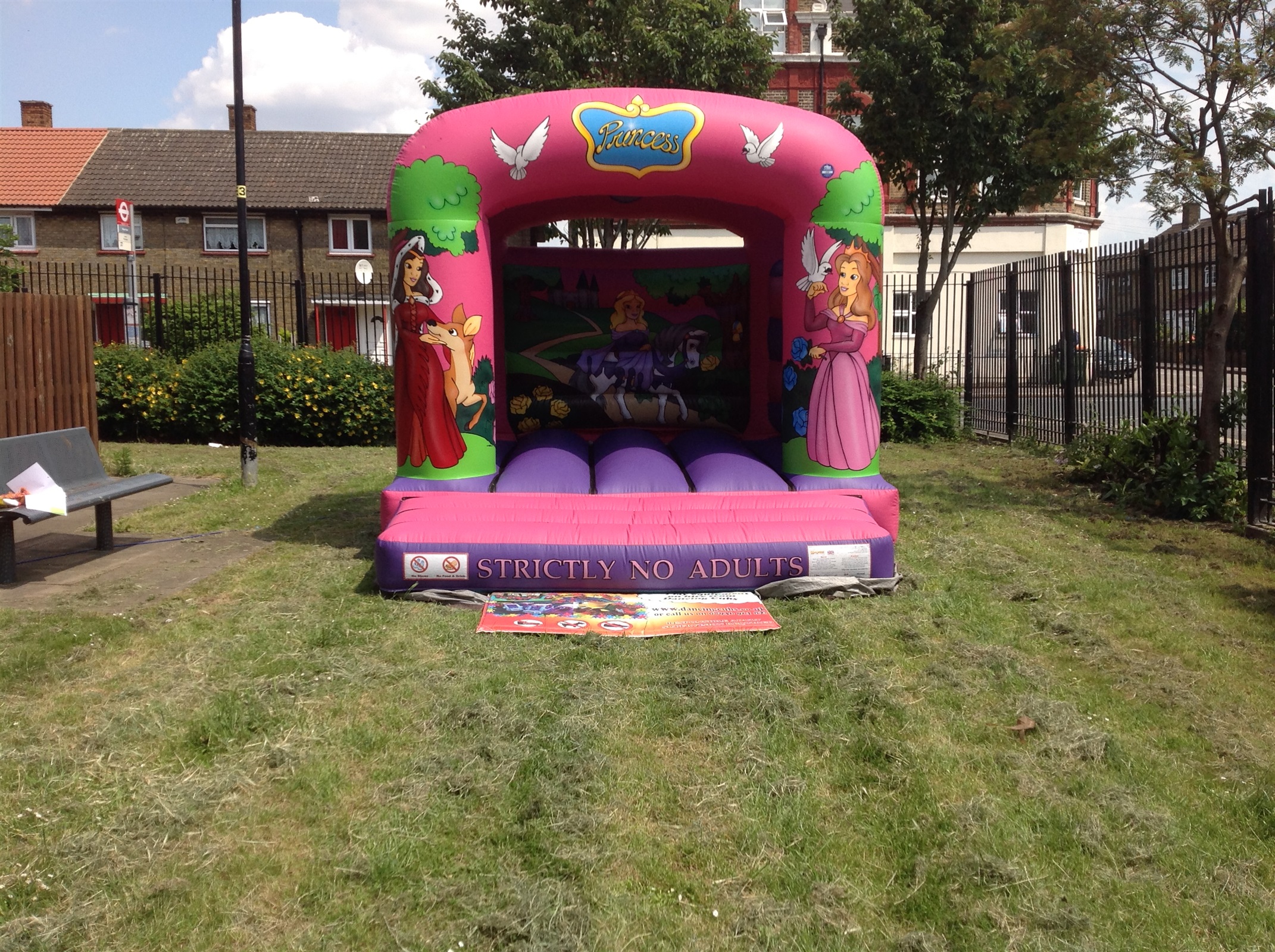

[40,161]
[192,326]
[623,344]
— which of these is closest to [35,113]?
[40,161]

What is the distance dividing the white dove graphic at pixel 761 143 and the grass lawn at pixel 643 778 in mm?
3132

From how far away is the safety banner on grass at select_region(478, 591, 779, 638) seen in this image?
211 inches

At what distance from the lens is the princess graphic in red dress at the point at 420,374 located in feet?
22.4

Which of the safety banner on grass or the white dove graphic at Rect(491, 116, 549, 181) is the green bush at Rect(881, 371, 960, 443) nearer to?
the white dove graphic at Rect(491, 116, 549, 181)

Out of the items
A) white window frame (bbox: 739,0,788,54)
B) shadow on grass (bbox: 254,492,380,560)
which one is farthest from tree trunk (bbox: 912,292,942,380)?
white window frame (bbox: 739,0,788,54)

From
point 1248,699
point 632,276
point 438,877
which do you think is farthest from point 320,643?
point 632,276

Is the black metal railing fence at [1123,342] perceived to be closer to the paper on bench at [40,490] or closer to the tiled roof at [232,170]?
the paper on bench at [40,490]

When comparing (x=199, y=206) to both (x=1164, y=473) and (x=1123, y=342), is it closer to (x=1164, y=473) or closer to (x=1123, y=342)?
(x=1123, y=342)

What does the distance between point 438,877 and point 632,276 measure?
6859 mm

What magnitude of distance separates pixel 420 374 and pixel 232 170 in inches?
1021

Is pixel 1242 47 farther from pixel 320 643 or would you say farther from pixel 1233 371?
pixel 320 643

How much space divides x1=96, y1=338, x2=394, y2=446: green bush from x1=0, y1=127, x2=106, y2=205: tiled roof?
18.7 meters

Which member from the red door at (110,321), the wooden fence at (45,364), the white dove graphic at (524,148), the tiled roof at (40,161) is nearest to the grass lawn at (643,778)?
the white dove graphic at (524,148)

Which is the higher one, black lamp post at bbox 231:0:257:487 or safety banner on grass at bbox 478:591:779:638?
black lamp post at bbox 231:0:257:487
